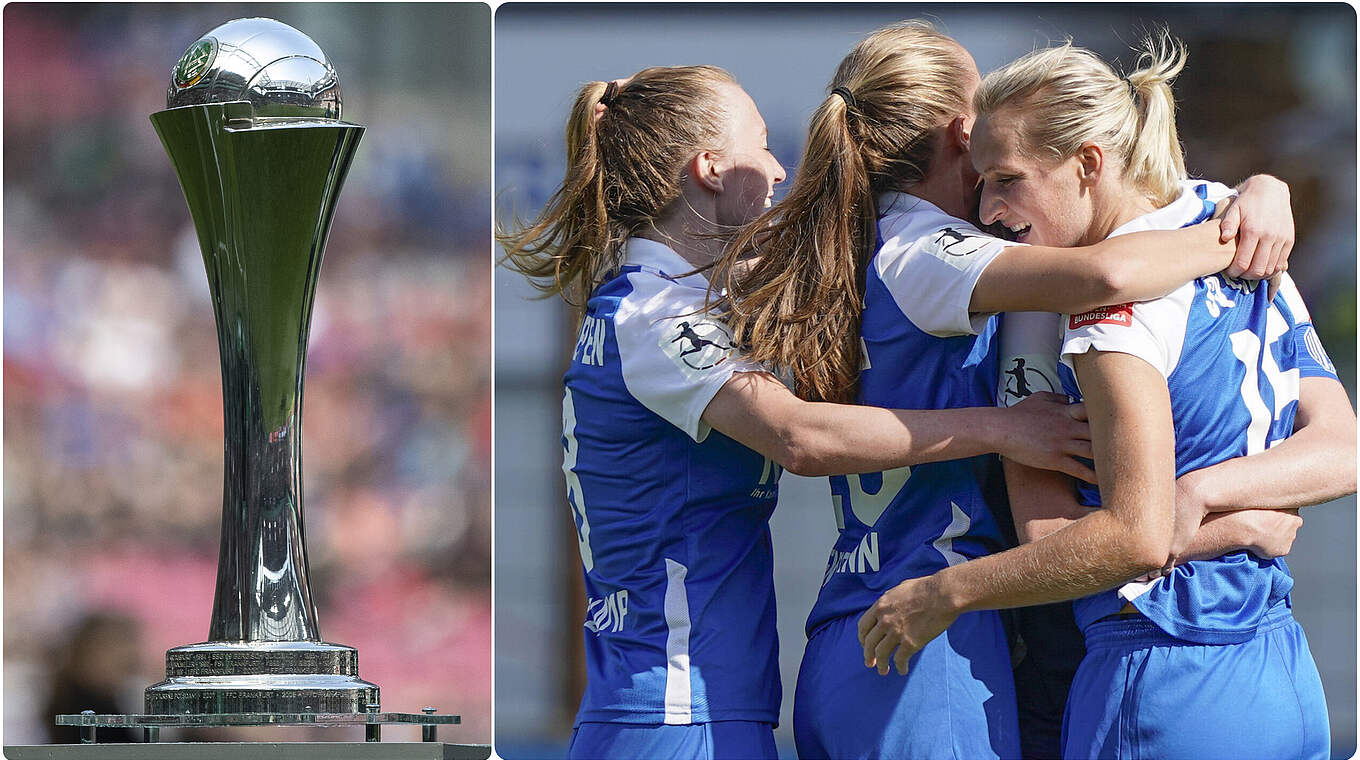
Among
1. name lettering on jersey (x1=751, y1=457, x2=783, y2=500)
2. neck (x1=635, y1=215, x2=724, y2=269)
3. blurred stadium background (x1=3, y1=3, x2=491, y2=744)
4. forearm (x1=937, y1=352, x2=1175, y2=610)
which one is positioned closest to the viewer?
forearm (x1=937, y1=352, x2=1175, y2=610)

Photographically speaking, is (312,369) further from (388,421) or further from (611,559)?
(611,559)

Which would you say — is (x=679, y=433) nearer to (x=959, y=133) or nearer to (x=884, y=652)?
(x=884, y=652)

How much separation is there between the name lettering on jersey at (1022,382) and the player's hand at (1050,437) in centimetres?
5

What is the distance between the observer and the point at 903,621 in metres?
1.52

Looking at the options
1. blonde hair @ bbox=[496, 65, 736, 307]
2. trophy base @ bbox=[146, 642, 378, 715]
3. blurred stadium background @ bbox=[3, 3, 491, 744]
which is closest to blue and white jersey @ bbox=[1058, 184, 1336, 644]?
blonde hair @ bbox=[496, 65, 736, 307]

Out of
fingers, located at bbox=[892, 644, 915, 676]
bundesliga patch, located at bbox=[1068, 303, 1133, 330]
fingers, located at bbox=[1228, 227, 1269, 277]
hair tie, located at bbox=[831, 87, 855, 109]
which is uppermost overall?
hair tie, located at bbox=[831, 87, 855, 109]

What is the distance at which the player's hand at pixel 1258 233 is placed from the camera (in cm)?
153

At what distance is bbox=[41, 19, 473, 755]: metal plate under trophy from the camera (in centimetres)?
155

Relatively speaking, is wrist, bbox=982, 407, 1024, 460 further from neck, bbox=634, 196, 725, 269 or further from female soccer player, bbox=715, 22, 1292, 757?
neck, bbox=634, 196, 725, 269

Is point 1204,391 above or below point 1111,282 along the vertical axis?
below

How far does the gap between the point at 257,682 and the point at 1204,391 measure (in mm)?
1082

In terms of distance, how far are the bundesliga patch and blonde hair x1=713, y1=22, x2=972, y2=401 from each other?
291 mm

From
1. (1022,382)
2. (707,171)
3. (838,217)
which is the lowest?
(1022,382)

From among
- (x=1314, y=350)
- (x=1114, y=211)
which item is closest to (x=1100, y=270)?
(x=1114, y=211)
